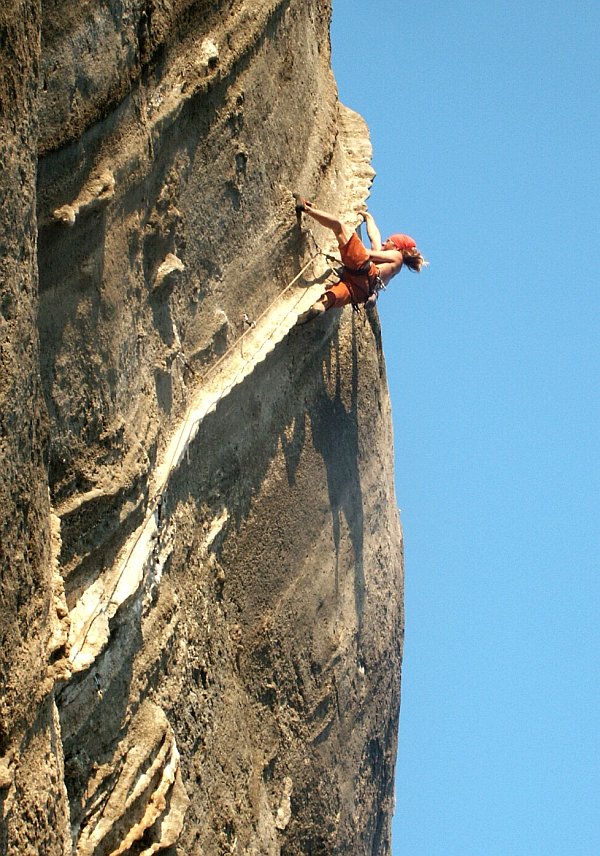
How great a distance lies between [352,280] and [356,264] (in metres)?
0.11

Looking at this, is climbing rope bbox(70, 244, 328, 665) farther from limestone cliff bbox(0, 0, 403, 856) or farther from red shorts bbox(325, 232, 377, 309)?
red shorts bbox(325, 232, 377, 309)

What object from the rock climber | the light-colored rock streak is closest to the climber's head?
the rock climber

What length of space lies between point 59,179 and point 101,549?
181 cm

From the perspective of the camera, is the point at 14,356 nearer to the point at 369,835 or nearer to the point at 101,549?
the point at 101,549

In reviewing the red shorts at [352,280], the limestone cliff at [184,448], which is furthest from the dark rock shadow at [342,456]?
the red shorts at [352,280]

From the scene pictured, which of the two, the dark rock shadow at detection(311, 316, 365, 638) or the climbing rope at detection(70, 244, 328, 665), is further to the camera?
the dark rock shadow at detection(311, 316, 365, 638)

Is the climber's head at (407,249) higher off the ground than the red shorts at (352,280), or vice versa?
the climber's head at (407,249)

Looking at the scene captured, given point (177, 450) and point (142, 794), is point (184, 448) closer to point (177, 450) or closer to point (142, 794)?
point (177, 450)

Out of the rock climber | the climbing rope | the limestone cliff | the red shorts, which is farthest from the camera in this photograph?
the red shorts

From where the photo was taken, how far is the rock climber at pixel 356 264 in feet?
28.7

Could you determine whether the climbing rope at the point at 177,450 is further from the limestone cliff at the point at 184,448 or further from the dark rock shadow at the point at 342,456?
the dark rock shadow at the point at 342,456

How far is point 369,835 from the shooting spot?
10422mm

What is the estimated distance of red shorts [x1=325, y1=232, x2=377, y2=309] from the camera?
351 inches

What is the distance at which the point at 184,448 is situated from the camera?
772cm
